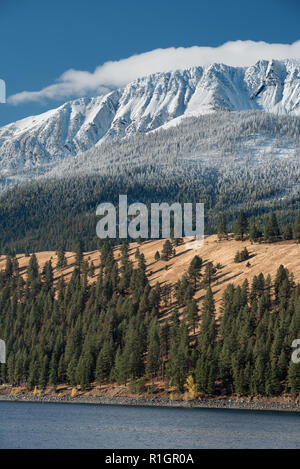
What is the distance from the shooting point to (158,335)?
14212cm

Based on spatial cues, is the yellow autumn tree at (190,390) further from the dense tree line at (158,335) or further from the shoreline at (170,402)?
the shoreline at (170,402)

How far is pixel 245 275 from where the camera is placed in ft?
580

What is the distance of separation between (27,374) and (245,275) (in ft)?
197

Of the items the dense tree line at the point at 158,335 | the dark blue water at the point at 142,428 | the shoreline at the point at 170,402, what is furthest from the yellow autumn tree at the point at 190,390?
the dark blue water at the point at 142,428

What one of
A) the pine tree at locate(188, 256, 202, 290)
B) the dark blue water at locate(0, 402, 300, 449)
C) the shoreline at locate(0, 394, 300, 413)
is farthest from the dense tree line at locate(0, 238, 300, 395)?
the dark blue water at locate(0, 402, 300, 449)

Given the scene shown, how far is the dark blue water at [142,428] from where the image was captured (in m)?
81.8

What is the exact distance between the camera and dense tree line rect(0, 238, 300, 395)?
128 meters

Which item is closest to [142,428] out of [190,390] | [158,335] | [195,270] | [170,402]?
[190,390]

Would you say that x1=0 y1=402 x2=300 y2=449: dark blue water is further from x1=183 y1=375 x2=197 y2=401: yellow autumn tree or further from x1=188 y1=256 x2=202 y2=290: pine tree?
x1=188 y1=256 x2=202 y2=290: pine tree

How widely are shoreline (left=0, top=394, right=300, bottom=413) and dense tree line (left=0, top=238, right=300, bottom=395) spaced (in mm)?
2332

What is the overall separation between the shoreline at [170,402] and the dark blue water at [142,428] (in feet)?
16.0

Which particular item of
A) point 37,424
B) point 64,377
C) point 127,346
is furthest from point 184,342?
point 37,424

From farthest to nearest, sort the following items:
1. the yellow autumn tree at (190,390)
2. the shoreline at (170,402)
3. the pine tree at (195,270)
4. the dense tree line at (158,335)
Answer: the pine tree at (195,270), the dense tree line at (158,335), the yellow autumn tree at (190,390), the shoreline at (170,402)
